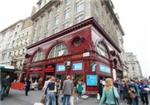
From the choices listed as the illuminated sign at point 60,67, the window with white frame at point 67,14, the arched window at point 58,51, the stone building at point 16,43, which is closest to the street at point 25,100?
the illuminated sign at point 60,67

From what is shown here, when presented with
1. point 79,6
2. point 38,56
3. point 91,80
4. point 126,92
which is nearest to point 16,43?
point 38,56

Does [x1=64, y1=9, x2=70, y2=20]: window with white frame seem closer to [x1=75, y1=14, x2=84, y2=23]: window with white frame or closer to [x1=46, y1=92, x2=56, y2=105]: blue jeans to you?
[x1=75, y1=14, x2=84, y2=23]: window with white frame

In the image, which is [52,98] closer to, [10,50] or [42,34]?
[42,34]

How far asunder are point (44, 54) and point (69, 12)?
9.01 metres

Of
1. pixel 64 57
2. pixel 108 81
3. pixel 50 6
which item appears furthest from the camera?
pixel 50 6

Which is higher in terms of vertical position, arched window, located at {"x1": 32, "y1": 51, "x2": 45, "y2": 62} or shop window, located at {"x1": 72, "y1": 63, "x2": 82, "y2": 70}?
arched window, located at {"x1": 32, "y1": 51, "x2": 45, "y2": 62}

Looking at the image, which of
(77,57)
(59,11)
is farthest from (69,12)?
(77,57)

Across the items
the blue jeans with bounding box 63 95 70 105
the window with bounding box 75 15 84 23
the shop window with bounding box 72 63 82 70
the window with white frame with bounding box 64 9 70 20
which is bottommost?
the blue jeans with bounding box 63 95 70 105

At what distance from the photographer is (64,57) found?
21.5 m

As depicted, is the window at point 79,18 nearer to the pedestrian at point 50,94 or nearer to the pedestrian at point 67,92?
the pedestrian at point 67,92

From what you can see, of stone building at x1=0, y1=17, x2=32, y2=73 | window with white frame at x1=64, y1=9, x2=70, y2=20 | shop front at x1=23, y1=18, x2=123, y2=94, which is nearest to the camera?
shop front at x1=23, y1=18, x2=123, y2=94

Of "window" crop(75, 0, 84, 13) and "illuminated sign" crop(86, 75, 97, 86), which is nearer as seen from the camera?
"illuminated sign" crop(86, 75, 97, 86)

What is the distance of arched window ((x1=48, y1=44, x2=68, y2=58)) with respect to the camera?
2236 centimetres

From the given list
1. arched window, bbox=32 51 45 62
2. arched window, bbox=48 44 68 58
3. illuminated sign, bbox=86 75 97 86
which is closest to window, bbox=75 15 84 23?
arched window, bbox=48 44 68 58
